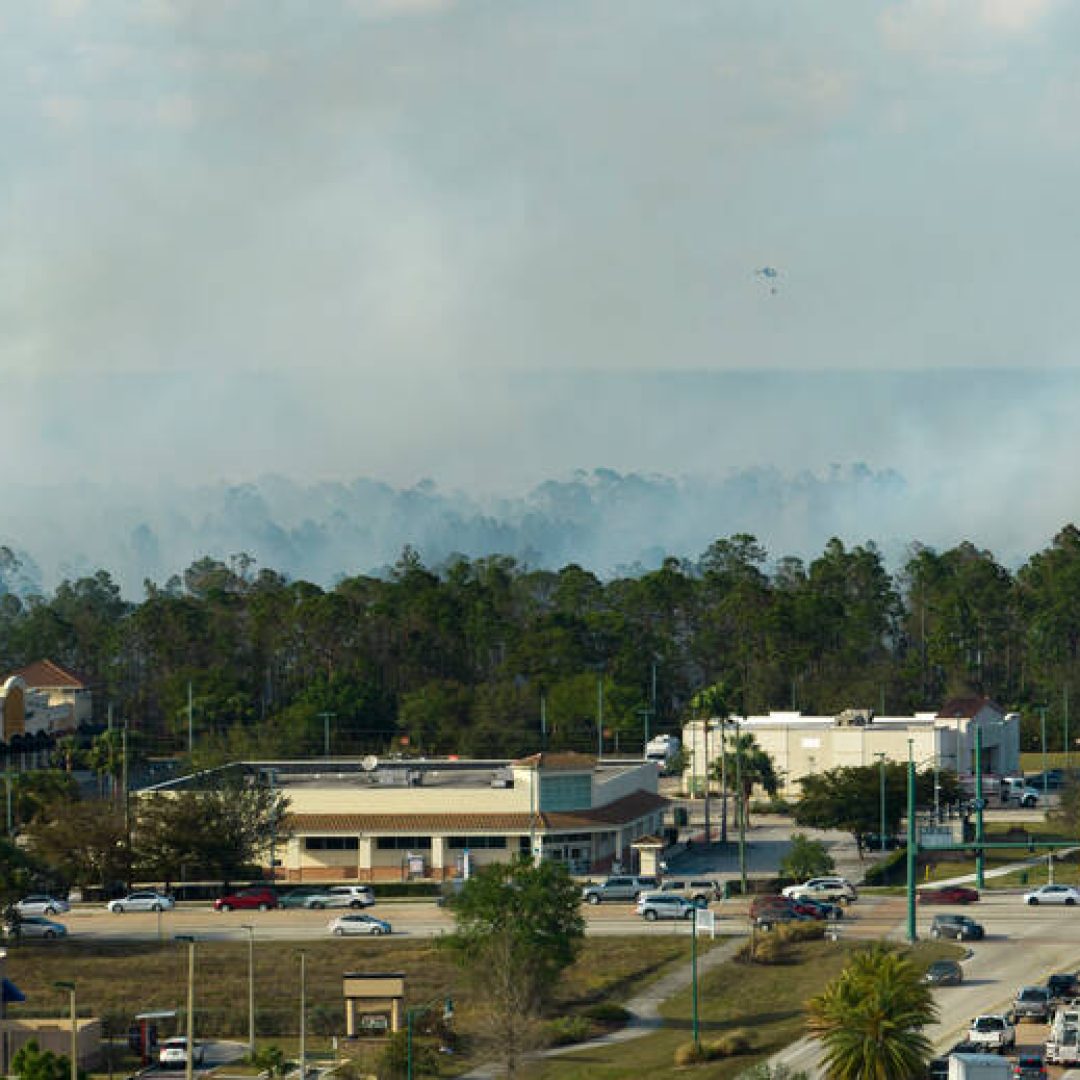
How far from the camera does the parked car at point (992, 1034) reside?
7856 cm

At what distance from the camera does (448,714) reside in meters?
198

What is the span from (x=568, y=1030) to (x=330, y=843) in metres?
45.7

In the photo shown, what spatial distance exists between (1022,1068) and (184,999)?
38.1 m

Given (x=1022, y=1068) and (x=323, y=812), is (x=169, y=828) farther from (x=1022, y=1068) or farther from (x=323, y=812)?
(x=1022, y=1068)

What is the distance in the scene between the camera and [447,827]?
419 ft

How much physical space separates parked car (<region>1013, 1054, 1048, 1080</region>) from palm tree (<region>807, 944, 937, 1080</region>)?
11.1 ft

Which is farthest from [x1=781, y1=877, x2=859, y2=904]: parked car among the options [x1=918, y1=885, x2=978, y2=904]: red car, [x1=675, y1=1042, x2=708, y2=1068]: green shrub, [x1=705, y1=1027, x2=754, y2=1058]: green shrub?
[x1=675, y1=1042, x2=708, y2=1068]: green shrub

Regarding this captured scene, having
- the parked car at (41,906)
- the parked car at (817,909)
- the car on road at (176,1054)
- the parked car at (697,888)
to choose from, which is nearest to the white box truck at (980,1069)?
the car on road at (176,1054)

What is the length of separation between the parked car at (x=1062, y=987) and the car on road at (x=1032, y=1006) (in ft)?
6.96

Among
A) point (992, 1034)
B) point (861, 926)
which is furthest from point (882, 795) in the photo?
point (992, 1034)

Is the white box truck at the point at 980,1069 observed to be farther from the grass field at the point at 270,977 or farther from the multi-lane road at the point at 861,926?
the grass field at the point at 270,977

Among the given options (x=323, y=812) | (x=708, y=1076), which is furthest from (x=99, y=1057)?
(x=323, y=812)

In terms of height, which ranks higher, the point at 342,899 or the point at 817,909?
the point at 817,909

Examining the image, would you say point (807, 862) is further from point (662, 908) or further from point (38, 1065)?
point (38, 1065)
